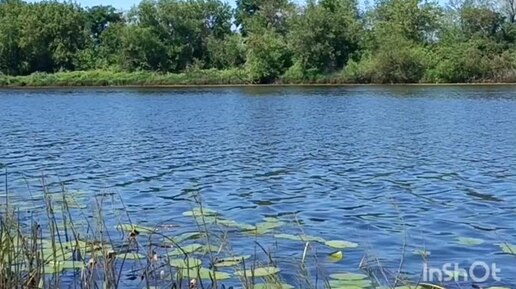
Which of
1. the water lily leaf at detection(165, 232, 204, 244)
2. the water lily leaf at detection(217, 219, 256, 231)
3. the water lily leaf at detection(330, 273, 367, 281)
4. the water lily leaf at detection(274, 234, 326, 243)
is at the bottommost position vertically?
the water lily leaf at detection(217, 219, 256, 231)

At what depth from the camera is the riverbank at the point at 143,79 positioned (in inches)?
3795

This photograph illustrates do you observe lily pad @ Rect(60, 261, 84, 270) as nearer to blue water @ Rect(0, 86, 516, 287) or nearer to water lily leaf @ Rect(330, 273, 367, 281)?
water lily leaf @ Rect(330, 273, 367, 281)

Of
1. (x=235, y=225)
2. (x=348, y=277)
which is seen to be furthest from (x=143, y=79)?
(x=348, y=277)

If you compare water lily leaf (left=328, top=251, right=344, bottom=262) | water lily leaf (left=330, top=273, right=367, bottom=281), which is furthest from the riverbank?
water lily leaf (left=330, top=273, right=367, bottom=281)

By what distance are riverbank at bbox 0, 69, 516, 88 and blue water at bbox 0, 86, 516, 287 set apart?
5237cm

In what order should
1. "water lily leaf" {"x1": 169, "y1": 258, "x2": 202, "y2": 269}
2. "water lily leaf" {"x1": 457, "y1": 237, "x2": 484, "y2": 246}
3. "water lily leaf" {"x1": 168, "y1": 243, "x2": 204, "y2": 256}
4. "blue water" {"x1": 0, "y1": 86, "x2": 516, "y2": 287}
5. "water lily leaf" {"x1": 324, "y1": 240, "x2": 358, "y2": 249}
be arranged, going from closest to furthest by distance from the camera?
"water lily leaf" {"x1": 169, "y1": 258, "x2": 202, "y2": 269}, "water lily leaf" {"x1": 168, "y1": 243, "x2": 204, "y2": 256}, "water lily leaf" {"x1": 324, "y1": 240, "x2": 358, "y2": 249}, "water lily leaf" {"x1": 457, "y1": 237, "x2": 484, "y2": 246}, "blue water" {"x1": 0, "y1": 86, "x2": 516, "y2": 287}

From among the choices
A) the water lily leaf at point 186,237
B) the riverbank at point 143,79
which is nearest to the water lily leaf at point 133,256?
the water lily leaf at point 186,237

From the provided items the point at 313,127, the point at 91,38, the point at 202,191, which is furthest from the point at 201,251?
the point at 91,38

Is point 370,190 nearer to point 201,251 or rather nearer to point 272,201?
point 272,201

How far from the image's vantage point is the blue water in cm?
1338

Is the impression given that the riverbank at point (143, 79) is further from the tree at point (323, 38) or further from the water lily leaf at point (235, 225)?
the water lily leaf at point (235, 225)

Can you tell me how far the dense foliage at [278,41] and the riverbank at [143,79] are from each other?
0.50 metres

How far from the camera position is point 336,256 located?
438 inches

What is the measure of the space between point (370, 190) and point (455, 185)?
2105mm
